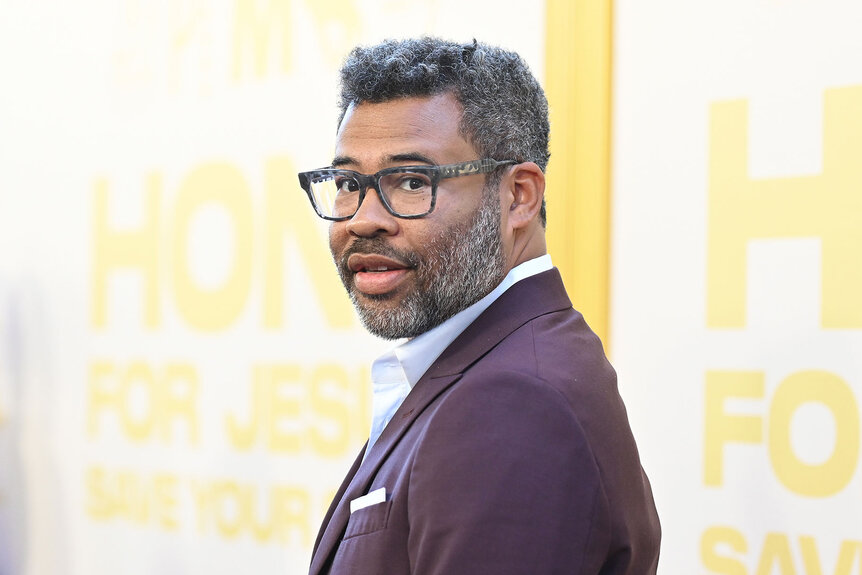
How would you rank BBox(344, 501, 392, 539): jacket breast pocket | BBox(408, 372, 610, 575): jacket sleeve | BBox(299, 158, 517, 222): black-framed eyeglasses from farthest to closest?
BBox(299, 158, 517, 222): black-framed eyeglasses → BBox(344, 501, 392, 539): jacket breast pocket → BBox(408, 372, 610, 575): jacket sleeve

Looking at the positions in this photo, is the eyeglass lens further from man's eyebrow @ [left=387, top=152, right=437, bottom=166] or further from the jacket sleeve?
the jacket sleeve

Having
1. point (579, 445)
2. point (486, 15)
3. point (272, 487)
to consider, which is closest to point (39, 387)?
point (272, 487)

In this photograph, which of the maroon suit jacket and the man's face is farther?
the man's face

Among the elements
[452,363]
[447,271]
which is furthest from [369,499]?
[447,271]

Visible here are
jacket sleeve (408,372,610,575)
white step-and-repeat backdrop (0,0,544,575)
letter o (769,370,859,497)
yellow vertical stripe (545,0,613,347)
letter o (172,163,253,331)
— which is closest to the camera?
jacket sleeve (408,372,610,575)

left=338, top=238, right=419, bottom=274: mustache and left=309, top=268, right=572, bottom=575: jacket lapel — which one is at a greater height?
left=338, top=238, right=419, bottom=274: mustache

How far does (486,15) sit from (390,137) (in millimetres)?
1244

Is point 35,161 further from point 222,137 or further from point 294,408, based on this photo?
point 294,408

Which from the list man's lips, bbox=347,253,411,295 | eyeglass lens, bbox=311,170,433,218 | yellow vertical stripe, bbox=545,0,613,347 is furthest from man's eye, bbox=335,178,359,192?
yellow vertical stripe, bbox=545,0,613,347

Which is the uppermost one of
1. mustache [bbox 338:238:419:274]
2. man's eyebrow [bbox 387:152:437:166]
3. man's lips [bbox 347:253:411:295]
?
man's eyebrow [bbox 387:152:437:166]

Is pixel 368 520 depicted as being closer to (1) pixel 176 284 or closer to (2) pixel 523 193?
(2) pixel 523 193

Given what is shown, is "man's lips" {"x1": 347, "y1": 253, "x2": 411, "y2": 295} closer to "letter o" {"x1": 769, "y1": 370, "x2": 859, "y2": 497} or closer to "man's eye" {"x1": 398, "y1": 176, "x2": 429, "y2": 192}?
"man's eye" {"x1": 398, "y1": 176, "x2": 429, "y2": 192}

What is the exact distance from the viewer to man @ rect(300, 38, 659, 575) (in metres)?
1.04

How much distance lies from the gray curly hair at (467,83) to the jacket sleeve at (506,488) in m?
0.42
